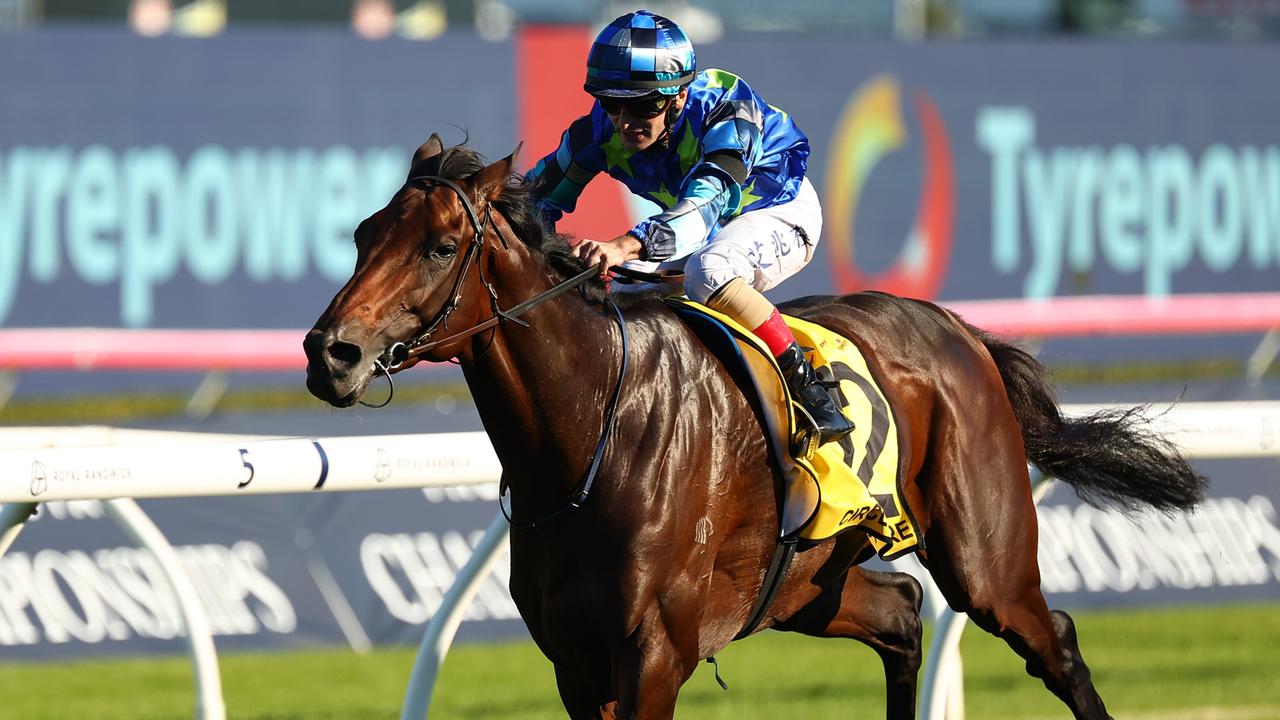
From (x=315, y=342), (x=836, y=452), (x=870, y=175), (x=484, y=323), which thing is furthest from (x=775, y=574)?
(x=870, y=175)

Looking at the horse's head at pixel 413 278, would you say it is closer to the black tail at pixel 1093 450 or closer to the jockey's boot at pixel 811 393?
the jockey's boot at pixel 811 393

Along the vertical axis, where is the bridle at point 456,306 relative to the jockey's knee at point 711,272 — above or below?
above

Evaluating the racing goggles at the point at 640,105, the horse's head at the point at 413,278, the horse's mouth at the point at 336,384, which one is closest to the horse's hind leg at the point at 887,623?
the racing goggles at the point at 640,105

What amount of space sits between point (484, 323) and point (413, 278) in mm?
228

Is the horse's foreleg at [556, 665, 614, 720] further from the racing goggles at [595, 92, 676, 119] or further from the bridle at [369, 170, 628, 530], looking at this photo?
the racing goggles at [595, 92, 676, 119]

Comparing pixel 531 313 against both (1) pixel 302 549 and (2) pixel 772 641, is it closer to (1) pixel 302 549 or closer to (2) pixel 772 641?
(1) pixel 302 549

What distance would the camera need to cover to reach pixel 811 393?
399 centimetres

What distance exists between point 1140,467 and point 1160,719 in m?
1.28

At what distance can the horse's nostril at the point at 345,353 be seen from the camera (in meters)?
3.19

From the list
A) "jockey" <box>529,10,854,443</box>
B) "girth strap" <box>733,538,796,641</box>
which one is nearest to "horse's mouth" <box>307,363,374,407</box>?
"jockey" <box>529,10,854,443</box>

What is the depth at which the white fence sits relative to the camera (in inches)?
154

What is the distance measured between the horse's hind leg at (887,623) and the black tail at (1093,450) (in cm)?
53

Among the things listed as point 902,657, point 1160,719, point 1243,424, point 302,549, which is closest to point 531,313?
point 902,657

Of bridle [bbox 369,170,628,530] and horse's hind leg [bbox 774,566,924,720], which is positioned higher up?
bridle [bbox 369,170,628,530]
